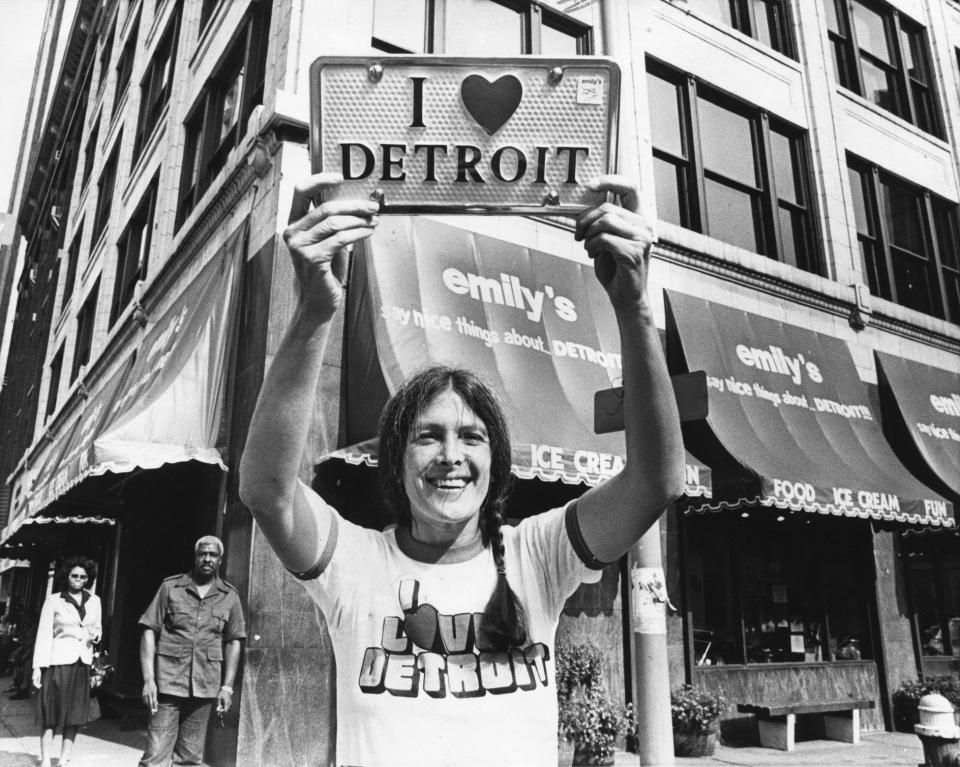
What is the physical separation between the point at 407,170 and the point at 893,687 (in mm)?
12503

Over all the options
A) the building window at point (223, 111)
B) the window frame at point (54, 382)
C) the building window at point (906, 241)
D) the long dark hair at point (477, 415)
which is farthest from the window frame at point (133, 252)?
the long dark hair at point (477, 415)

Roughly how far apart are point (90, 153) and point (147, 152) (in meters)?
9.68

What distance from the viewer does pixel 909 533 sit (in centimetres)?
1256

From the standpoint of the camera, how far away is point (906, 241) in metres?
15.1

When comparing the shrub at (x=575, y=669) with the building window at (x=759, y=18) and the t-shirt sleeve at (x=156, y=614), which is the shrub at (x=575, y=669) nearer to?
the t-shirt sleeve at (x=156, y=614)

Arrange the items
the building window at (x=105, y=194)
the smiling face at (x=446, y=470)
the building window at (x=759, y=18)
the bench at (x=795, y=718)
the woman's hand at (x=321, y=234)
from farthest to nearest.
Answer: the building window at (x=105, y=194) < the building window at (x=759, y=18) < the bench at (x=795, y=718) < the smiling face at (x=446, y=470) < the woman's hand at (x=321, y=234)

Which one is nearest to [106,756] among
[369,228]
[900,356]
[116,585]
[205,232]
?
[116,585]

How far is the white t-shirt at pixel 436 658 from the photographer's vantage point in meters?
1.73

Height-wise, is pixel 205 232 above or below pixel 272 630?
above

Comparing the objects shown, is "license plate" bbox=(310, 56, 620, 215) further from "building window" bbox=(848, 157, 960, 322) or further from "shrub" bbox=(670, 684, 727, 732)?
"building window" bbox=(848, 157, 960, 322)

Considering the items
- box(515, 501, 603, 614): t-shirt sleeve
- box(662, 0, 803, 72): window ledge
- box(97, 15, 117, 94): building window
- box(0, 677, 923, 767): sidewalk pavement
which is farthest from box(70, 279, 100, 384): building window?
box(515, 501, 603, 614): t-shirt sleeve

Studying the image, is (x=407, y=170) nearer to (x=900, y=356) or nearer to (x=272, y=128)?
(x=272, y=128)

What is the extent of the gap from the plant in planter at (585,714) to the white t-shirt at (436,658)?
20.4 feet

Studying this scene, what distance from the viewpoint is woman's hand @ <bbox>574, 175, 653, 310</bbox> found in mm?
1686
